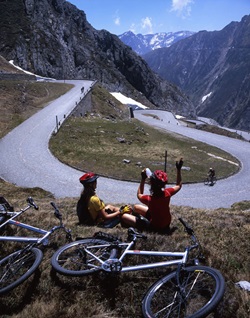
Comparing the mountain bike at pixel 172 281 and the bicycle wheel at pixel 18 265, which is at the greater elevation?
the mountain bike at pixel 172 281

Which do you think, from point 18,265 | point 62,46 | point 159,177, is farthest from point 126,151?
point 62,46

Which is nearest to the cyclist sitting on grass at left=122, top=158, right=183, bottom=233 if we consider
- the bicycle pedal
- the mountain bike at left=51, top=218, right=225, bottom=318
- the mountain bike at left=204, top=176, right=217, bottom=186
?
the mountain bike at left=51, top=218, right=225, bottom=318

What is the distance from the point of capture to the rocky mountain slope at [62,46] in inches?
4370

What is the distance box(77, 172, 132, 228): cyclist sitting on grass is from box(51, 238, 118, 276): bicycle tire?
159 centimetres

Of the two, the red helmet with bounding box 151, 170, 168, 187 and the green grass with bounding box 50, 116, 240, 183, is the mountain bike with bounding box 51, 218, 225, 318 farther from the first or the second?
the green grass with bounding box 50, 116, 240, 183

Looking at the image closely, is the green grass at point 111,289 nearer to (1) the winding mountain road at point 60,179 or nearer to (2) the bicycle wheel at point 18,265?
(2) the bicycle wheel at point 18,265

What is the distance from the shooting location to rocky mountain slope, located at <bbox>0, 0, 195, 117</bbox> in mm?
111000

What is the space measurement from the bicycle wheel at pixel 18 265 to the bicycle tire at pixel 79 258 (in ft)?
1.15

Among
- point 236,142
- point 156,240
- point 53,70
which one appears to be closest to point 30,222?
point 156,240

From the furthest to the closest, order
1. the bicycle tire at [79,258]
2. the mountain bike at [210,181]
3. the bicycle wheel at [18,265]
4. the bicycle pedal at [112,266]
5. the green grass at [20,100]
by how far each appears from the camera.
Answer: the green grass at [20,100] < the mountain bike at [210,181] < the bicycle wheel at [18,265] < the bicycle tire at [79,258] < the bicycle pedal at [112,266]

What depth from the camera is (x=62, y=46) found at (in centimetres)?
13350

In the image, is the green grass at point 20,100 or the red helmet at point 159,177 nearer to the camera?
the red helmet at point 159,177

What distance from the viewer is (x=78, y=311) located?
517 centimetres

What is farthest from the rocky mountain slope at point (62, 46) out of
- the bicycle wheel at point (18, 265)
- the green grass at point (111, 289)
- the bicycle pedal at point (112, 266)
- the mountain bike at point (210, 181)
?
the bicycle pedal at point (112, 266)
